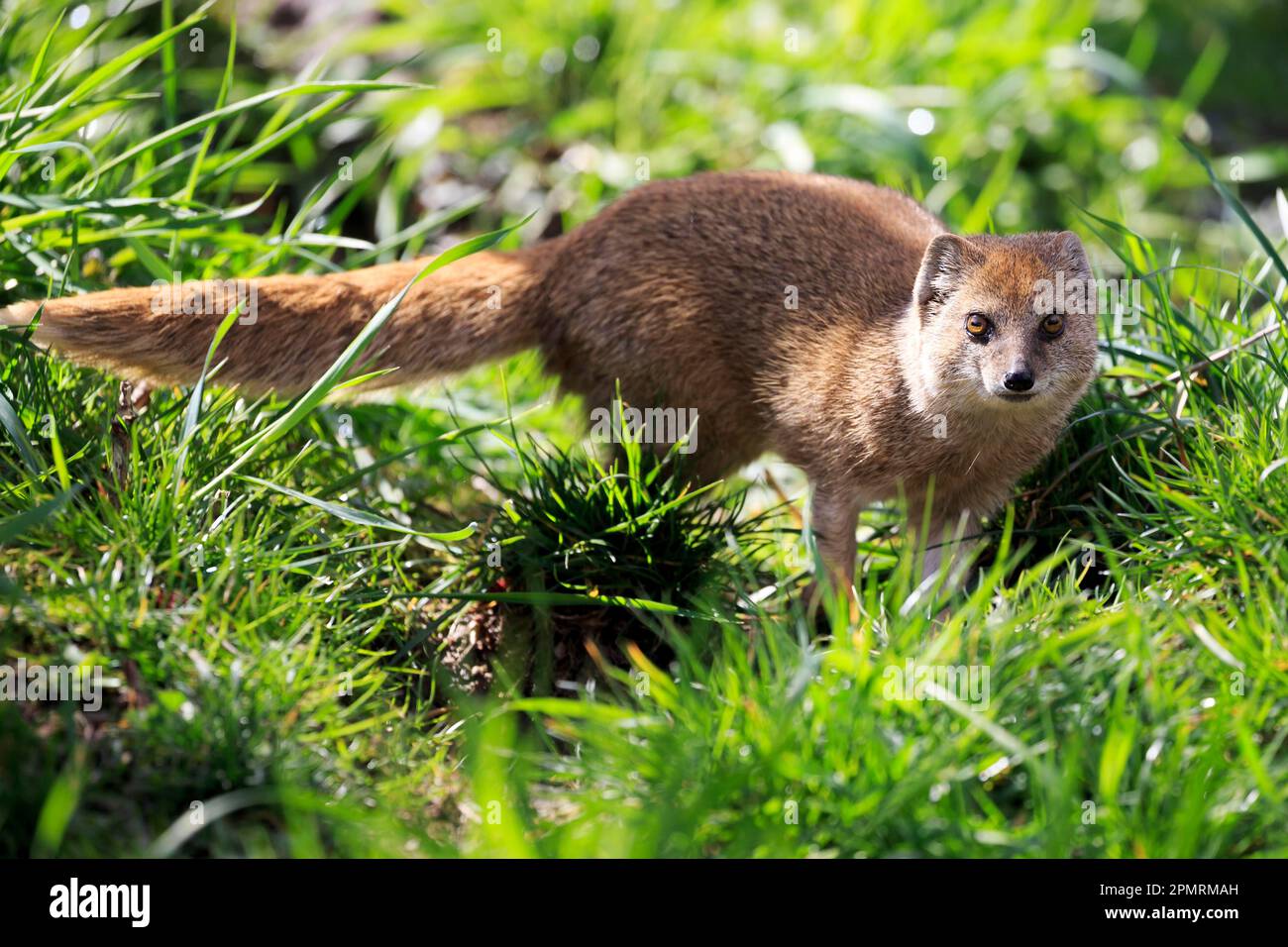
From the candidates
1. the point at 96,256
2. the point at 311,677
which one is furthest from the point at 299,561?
the point at 96,256

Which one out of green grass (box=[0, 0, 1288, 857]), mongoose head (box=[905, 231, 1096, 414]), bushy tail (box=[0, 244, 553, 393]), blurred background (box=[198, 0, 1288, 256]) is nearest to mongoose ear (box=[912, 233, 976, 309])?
Answer: mongoose head (box=[905, 231, 1096, 414])

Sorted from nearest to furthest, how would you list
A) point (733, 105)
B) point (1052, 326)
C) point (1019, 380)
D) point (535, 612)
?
point (1019, 380), point (1052, 326), point (535, 612), point (733, 105)

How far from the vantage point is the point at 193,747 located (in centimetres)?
247

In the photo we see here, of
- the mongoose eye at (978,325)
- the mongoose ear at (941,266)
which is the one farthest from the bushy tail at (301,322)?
the mongoose eye at (978,325)

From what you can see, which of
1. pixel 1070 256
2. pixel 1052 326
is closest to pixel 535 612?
pixel 1052 326

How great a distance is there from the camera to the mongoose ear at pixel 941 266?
10.7 feet

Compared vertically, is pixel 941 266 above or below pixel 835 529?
above

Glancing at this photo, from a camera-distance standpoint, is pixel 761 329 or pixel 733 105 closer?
pixel 761 329

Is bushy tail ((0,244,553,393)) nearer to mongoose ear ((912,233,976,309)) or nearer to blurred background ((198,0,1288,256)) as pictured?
mongoose ear ((912,233,976,309))

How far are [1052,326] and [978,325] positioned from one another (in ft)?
0.59

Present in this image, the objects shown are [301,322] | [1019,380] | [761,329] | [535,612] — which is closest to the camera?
[1019,380]

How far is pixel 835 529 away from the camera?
137 inches

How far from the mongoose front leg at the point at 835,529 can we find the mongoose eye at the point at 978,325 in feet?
1.89

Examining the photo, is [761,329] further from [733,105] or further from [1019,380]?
[733,105]
